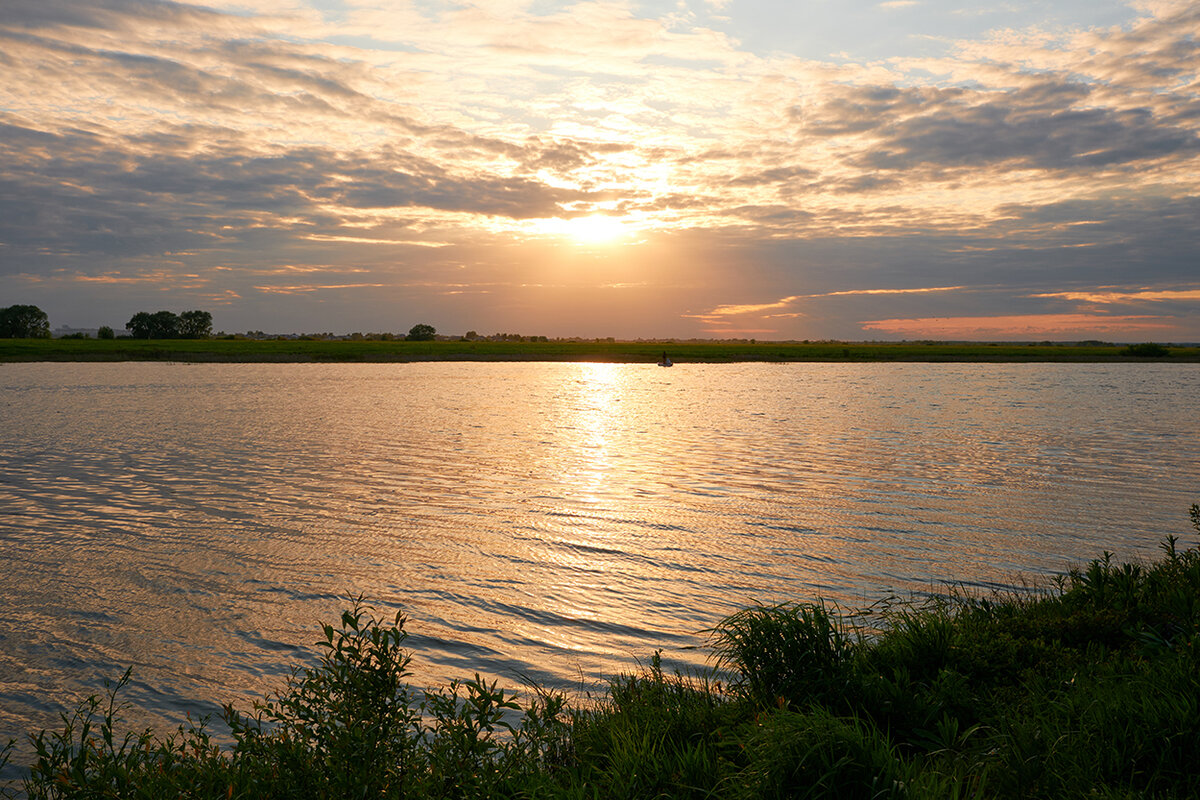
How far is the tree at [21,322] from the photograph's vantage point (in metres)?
168

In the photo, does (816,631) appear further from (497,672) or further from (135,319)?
(135,319)

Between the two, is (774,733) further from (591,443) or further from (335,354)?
(335,354)

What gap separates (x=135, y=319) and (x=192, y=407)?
528 ft

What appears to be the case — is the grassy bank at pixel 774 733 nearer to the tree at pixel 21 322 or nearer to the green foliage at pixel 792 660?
the green foliage at pixel 792 660

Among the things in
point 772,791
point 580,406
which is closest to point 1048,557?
point 772,791

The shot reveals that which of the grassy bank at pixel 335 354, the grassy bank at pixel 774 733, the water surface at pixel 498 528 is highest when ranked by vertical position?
the grassy bank at pixel 335 354

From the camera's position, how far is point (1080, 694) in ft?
22.6

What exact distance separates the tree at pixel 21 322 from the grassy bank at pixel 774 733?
201934 mm

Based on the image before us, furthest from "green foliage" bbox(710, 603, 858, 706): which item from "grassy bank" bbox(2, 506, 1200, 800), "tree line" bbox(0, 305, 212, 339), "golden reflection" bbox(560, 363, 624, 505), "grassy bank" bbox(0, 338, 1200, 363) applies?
"tree line" bbox(0, 305, 212, 339)

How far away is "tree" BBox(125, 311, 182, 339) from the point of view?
17775 cm

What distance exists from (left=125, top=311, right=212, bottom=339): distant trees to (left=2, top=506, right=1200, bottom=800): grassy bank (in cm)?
19839

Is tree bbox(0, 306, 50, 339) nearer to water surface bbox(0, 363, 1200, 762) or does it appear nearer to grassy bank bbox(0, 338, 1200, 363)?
grassy bank bbox(0, 338, 1200, 363)

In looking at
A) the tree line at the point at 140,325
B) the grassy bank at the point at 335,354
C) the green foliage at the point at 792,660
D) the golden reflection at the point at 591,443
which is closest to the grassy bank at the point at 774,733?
the green foliage at the point at 792,660

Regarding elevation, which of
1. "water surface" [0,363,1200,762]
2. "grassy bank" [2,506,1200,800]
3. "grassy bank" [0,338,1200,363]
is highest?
"grassy bank" [0,338,1200,363]
